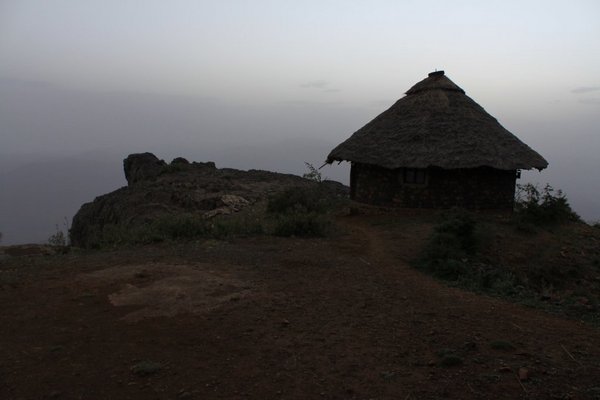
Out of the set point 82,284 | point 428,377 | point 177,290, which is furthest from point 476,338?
point 82,284

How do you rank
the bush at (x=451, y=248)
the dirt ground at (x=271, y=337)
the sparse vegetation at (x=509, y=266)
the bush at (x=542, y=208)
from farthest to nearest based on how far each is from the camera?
the bush at (x=542, y=208)
the bush at (x=451, y=248)
the sparse vegetation at (x=509, y=266)
the dirt ground at (x=271, y=337)

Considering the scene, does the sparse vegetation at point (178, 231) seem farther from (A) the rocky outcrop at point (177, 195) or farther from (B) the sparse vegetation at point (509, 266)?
(B) the sparse vegetation at point (509, 266)

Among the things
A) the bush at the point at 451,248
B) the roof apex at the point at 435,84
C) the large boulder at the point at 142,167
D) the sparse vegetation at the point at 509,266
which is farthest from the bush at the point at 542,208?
the large boulder at the point at 142,167

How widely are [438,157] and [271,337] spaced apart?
8233 mm

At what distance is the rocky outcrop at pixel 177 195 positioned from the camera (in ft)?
46.0

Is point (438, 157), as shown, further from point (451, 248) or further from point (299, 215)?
point (451, 248)

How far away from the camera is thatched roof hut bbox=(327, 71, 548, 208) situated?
11.8m

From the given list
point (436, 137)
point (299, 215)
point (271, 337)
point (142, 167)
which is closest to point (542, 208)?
point (436, 137)

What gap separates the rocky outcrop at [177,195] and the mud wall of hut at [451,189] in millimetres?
4371

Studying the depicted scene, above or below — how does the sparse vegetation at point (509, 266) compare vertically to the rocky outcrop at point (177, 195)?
below

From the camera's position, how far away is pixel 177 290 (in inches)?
235

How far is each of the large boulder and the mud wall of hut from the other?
502 inches

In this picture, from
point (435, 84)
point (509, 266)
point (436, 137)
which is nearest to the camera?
point (509, 266)

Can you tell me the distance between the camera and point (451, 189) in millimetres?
11914
